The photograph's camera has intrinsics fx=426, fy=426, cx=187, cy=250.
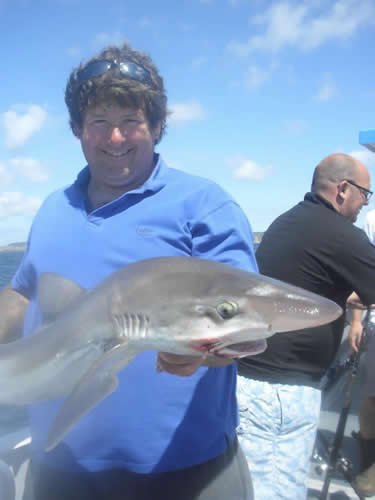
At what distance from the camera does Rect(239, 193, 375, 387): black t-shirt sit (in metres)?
3.09

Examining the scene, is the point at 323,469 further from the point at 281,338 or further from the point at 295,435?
the point at 281,338

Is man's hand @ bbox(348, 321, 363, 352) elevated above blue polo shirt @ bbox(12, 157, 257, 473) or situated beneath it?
situated beneath

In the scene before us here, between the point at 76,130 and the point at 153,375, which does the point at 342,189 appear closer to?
the point at 76,130

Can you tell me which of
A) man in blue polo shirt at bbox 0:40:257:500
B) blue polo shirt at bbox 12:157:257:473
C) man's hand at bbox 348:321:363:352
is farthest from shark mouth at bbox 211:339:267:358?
man's hand at bbox 348:321:363:352

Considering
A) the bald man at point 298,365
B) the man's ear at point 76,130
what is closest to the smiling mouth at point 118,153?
the man's ear at point 76,130

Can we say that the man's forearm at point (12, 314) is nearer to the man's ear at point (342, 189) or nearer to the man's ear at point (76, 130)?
the man's ear at point (76, 130)

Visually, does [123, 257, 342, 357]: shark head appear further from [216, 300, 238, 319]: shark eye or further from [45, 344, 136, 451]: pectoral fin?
[45, 344, 136, 451]: pectoral fin

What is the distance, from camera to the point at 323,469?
420 centimetres

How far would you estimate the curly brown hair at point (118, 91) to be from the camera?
2.28 metres

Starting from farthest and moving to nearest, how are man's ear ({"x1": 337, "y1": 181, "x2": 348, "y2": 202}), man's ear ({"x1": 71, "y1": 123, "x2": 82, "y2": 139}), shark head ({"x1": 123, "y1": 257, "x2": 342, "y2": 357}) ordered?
1. man's ear ({"x1": 337, "y1": 181, "x2": 348, "y2": 202})
2. man's ear ({"x1": 71, "y1": 123, "x2": 82, "y2": 139})
3. shark head ({"x1": 123, "y1": 257, "x2": 342, "y2": 357})

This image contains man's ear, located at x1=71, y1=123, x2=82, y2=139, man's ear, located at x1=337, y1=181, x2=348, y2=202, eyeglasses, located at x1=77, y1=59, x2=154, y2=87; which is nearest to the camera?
eyeglasses, located at x1=77, y1=59, x2=154, y2=87

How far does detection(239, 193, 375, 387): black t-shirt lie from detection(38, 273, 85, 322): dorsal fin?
171 cm

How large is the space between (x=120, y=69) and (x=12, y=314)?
1.56m

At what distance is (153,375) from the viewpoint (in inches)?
76.5
